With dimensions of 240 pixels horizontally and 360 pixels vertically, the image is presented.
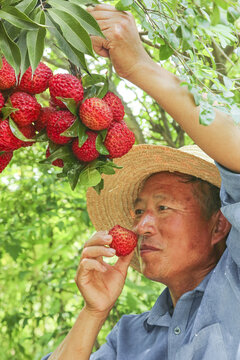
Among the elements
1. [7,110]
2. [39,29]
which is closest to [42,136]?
[7,110]

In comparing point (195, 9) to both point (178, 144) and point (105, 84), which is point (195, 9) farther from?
point (178, 144)

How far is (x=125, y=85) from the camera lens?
3.38 m

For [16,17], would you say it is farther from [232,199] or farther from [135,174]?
[135,174]

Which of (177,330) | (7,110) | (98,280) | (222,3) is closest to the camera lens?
(222,3)

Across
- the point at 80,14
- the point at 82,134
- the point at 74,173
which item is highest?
the point at 80,14

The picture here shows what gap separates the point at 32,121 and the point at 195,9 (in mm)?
410

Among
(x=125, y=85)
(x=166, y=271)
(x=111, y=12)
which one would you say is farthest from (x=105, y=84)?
(x=125, y=85)

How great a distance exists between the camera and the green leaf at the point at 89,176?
1.19 m

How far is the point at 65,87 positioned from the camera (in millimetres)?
1146

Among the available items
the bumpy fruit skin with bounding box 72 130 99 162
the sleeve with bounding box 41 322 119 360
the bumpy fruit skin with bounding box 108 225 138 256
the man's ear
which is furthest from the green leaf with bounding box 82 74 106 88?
the sleeve with bounding box 41 322 119 360

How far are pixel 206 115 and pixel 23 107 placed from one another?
15.0 inches

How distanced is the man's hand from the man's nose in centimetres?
73

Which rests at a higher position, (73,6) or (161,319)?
(73,6)

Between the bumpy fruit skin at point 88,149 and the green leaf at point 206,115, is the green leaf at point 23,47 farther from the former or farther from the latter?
the green leaf at point 206,115
